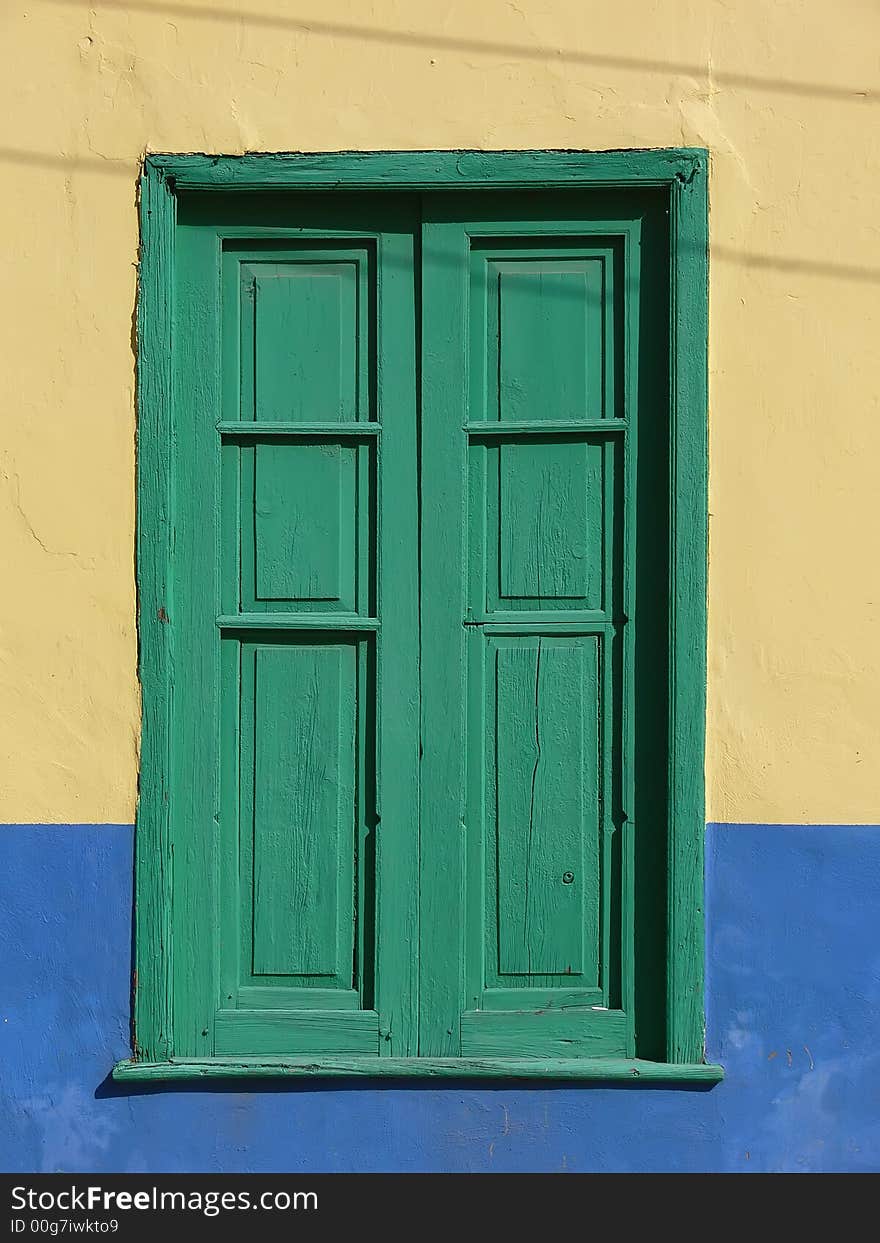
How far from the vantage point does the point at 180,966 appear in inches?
129

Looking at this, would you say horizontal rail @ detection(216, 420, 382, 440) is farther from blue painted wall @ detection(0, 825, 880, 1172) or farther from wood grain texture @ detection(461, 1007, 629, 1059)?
wood grain texture @ detection(461, 1007, 629, 1059)

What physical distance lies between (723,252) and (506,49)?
0.76 metres

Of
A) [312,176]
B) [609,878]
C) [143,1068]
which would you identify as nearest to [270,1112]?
[143,1068]

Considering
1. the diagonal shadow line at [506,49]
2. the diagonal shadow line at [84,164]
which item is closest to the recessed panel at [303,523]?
the diagonal shadow line at [84,164]

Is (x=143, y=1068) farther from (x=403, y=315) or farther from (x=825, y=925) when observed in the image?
(x=403, y=315)

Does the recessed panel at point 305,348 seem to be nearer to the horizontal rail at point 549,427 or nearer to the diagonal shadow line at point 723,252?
the horizontal rail at point 549,427

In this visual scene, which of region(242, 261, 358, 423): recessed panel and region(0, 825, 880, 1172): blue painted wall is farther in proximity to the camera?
region(242, 261, 358, 423): recessed panel

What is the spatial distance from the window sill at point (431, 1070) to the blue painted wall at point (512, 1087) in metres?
0.04

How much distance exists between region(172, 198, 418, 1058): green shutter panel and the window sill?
71mm

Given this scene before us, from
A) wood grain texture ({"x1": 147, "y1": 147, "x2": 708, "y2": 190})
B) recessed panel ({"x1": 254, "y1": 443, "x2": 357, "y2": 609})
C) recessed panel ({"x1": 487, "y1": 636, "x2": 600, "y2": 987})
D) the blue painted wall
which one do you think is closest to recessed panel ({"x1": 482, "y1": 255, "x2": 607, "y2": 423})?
wood grain texture ({"x1": 147, "y1": 147, "x2": 708, "y2": 190})

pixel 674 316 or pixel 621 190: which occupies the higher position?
pixel 621 190

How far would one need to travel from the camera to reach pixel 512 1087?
127 inches

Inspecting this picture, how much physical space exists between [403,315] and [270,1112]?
6.81 feet

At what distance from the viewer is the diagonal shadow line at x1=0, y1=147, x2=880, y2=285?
3.21m
